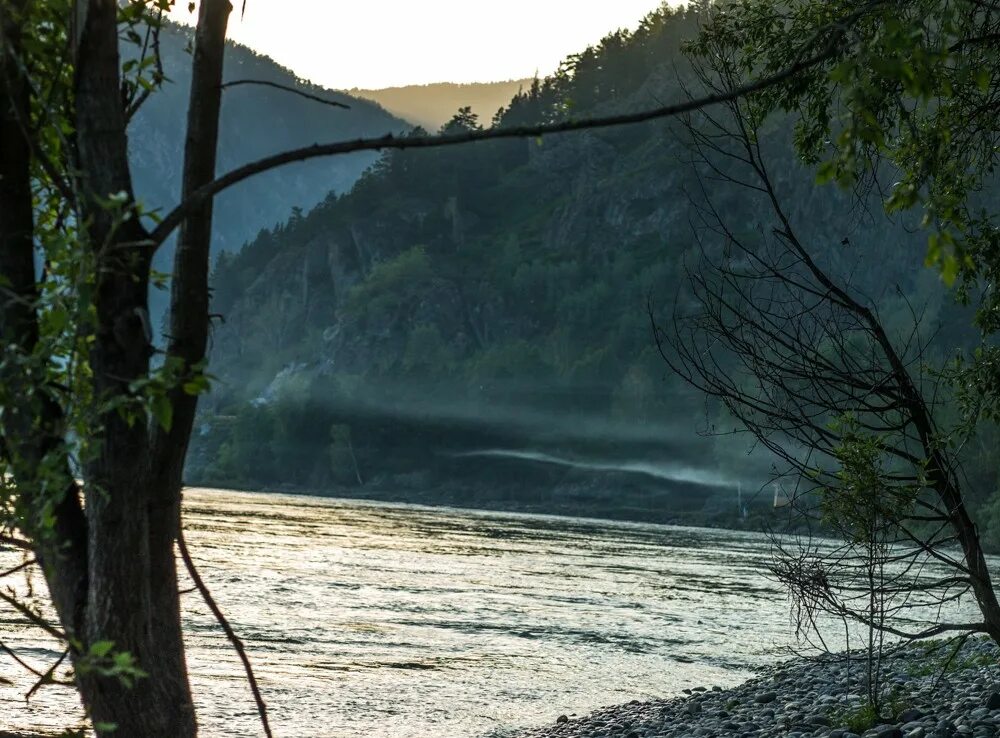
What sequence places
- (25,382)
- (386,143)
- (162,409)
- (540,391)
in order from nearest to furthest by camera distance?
(162,409) < (25,382) < (386,143) < (540,391)

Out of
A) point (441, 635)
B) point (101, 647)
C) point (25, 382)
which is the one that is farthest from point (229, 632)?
point (441, 635)

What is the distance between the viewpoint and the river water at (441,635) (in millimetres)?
Answer: 18875

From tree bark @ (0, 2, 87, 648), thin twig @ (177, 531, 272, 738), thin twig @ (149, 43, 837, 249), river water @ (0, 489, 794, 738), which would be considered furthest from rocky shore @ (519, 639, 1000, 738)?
tree bark @ (0, 2, 87, 648)

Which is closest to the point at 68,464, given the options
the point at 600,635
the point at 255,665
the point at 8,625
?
the point at 255,665

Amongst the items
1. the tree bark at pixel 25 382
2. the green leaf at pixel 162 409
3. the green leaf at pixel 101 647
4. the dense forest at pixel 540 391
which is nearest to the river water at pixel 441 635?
the tree bark at pixel 25 382

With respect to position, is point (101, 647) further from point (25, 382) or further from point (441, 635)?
point (441, 635)

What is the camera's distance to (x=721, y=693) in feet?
64.5

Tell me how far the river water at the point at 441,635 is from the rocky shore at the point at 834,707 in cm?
180

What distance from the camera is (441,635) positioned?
93.6 feet

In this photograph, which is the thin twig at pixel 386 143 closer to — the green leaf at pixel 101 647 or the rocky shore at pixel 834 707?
the green leaf at pixel 101 647

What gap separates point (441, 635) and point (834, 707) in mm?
15172

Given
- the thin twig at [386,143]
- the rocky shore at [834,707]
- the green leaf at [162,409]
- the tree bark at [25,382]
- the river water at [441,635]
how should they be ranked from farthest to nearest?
the river water at [441,635] → the rocky shore at [834,707] → the thin twig at [386,143] → the tree bark at [25,382] → the green leaf at [162,409]

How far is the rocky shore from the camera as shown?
39.1ft

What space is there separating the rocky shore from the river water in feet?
5.90
